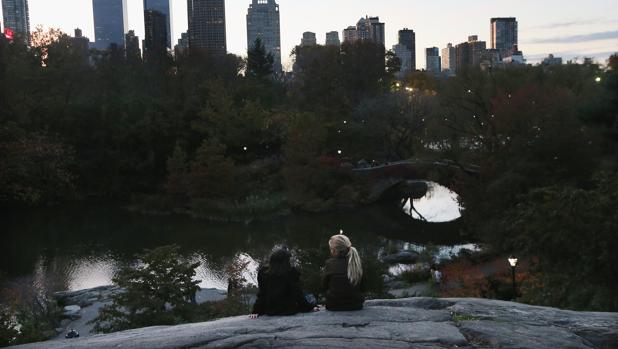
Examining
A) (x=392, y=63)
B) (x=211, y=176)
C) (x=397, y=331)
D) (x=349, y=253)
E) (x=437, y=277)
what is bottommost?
(x=437, y=277)

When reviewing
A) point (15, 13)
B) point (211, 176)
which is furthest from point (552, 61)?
point (15, 13)

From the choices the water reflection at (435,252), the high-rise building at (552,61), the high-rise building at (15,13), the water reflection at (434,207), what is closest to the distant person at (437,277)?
the water reflection at (435,252)

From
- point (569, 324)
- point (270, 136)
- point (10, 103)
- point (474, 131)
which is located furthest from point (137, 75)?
point (569, 324)

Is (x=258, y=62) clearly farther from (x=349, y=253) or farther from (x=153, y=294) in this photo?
(x=349, y=253)

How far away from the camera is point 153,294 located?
12.3 meters

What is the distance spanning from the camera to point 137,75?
48250 millimetres

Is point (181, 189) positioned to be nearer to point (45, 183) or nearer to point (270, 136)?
point (270, 136)

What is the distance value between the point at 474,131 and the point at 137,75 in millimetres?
28623

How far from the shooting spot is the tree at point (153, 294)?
1191 cm

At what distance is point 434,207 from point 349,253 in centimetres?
3350

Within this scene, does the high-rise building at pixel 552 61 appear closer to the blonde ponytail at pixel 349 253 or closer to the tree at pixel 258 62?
the tree at pixel 258 62

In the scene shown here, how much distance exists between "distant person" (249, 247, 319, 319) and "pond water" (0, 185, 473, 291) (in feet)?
A: 47.7

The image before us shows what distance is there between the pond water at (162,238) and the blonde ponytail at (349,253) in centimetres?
1487

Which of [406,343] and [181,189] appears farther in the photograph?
[181,189]
